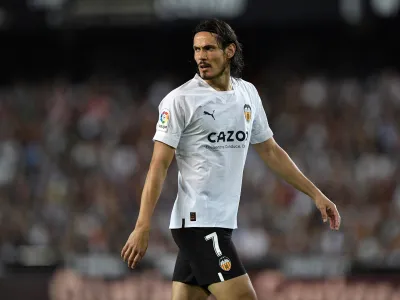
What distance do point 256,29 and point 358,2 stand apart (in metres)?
3.01

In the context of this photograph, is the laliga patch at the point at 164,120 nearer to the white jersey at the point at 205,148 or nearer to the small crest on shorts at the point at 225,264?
the white jersey at the point at 205,148

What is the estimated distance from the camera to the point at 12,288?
31.0ft

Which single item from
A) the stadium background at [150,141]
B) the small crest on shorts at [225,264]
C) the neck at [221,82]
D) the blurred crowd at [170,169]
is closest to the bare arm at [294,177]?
the neck at [221,82]

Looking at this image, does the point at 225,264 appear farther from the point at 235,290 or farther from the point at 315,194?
the point at 315,194

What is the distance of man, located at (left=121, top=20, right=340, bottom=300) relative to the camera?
4953mm

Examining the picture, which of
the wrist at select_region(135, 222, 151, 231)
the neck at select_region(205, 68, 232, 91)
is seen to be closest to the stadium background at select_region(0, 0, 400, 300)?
the neck at select_region(205, 68, 232, 91)

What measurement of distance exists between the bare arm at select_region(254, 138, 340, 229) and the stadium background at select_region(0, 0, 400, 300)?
383 cm

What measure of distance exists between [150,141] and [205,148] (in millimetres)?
7992

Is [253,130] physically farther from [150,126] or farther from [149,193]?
[150,126]

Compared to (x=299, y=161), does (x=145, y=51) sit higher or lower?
higher

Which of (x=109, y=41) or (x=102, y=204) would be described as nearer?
(x=102, y=204)

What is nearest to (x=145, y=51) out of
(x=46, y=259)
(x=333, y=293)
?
(x=46, y=259)

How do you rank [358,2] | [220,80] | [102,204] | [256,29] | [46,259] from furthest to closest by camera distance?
[256,29], [358,2], [102,204], [46,259], [220,80]

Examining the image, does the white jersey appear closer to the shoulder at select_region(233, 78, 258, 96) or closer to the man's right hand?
the shoulder at select_region(233, 78, 258, 96)
